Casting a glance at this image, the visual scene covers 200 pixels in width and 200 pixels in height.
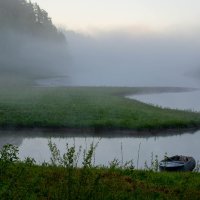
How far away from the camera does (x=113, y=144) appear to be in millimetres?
36844

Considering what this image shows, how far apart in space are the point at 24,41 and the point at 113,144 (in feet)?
463

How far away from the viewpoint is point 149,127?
4528 centimetres

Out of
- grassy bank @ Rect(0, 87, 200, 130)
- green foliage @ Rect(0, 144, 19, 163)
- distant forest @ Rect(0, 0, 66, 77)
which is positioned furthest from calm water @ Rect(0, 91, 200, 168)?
distant forest @ Rect(0, 0, 66, 77)

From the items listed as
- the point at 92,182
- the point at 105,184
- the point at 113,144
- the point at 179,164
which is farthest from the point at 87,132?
the point at 92,182

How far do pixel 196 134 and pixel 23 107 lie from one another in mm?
21268

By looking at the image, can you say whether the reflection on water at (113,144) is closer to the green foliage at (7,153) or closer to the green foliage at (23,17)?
the green foliage at (7,153)

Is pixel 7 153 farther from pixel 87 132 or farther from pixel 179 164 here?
pixel 87 132

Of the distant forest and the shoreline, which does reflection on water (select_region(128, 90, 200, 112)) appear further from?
the distant forest

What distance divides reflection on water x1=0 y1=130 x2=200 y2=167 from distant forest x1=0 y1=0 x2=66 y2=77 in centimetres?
9304

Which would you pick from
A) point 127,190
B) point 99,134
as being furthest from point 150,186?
point 99,134

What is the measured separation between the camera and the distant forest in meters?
147

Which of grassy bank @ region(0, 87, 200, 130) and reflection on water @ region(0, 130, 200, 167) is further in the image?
grassy bank @ region(0, 87, 200, 130)

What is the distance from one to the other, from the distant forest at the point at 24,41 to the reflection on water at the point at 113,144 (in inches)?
3663

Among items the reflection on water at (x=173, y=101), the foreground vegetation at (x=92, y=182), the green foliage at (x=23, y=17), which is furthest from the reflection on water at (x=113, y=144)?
the green foliage at (x=23, y=17)
